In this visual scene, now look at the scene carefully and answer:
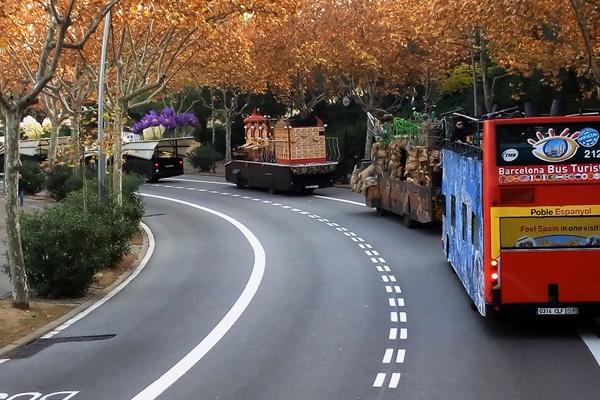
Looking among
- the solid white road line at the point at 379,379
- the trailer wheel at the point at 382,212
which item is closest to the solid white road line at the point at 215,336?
the solid white road line at the point at 379,379

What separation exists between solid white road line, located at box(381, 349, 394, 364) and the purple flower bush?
48.9 meters

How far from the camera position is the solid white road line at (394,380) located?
11805mm

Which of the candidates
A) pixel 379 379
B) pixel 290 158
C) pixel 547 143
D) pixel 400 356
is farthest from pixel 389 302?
pixel 290 158

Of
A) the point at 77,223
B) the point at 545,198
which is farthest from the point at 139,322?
the point at 545,198

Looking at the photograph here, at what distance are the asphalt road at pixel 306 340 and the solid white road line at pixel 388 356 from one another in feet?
0.10

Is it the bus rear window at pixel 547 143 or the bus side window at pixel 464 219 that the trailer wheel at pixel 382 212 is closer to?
the bus side window at pixel 464 219

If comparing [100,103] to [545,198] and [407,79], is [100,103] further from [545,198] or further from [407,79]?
[407,79]

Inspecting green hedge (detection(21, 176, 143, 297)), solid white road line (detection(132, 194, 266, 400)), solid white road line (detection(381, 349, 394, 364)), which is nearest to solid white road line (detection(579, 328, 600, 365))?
solid white road line (detection(381, 349, 394, 364))

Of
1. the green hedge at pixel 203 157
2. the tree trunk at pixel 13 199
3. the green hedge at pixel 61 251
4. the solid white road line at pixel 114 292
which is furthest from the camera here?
the green hedge at pixel 203 157

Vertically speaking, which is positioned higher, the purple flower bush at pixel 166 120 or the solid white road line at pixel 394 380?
the purple flower bush at pixel 166 120

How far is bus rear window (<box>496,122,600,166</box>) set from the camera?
Answer: 45.4ft

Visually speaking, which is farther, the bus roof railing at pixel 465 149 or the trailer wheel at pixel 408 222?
the trailer wheel at pixel 408 222

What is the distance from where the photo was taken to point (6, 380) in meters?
12.8

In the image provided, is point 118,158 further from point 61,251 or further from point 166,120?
point 166,120
